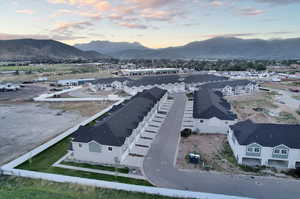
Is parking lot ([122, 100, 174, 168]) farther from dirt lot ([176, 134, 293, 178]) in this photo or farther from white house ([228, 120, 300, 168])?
white house ([228, 120, 300, 168])

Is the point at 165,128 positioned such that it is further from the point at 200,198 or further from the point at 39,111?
the point at 39,111

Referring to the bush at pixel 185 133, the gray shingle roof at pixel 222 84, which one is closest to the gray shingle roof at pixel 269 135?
the bush at pixel 185 133

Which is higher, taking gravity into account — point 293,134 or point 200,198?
point 293,134

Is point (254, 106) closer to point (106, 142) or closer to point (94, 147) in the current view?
point (106, 142)

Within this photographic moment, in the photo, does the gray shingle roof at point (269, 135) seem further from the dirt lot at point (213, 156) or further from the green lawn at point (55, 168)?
the green lawn at point (55, 168)

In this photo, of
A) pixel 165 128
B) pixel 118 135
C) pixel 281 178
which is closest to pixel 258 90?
pixel 165 128

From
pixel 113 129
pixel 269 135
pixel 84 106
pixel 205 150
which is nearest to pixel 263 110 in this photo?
pixel 269 135

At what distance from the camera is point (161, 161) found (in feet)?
72.5

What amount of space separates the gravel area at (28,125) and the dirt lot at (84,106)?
1.66 meters

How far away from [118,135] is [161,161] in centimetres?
590

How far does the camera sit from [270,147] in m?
20.6

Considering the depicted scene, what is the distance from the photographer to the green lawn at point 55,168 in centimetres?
1902

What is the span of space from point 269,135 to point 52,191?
23.3 meters

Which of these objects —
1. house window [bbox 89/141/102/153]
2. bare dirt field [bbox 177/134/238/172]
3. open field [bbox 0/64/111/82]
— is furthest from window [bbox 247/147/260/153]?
open field [bbox 0/64/111/82]
